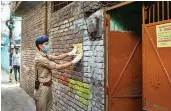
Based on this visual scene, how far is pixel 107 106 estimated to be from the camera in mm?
4395

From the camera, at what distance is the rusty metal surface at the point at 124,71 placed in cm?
442

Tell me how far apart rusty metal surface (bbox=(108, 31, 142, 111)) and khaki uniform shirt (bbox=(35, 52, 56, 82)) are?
1.16 metres

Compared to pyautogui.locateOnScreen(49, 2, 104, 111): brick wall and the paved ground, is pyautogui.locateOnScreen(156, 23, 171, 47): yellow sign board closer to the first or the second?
pyautogui.locateOnScreen(49, 2, 104, 111): brick wall

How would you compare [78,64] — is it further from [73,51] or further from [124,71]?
[124,71]

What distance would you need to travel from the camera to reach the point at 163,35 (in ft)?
11.0

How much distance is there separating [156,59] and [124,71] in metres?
1.11

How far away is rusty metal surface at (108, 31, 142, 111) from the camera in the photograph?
174 inches

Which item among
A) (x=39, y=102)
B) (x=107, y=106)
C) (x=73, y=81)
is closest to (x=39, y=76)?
(x=39, y=102)

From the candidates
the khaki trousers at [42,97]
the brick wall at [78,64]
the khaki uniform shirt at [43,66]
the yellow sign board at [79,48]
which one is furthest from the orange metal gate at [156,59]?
the khaki trousers at [42,97]

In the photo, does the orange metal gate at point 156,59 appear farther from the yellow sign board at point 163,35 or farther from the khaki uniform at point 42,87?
the khaki uniform at point 42,87

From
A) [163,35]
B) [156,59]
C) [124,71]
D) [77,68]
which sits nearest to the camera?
[163,35]

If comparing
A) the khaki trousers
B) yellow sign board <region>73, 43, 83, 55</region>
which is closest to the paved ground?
the khaki trousers

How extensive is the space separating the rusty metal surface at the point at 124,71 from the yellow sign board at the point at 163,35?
1.09 m

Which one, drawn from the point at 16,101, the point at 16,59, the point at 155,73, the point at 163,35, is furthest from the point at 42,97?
the point at 16,59
